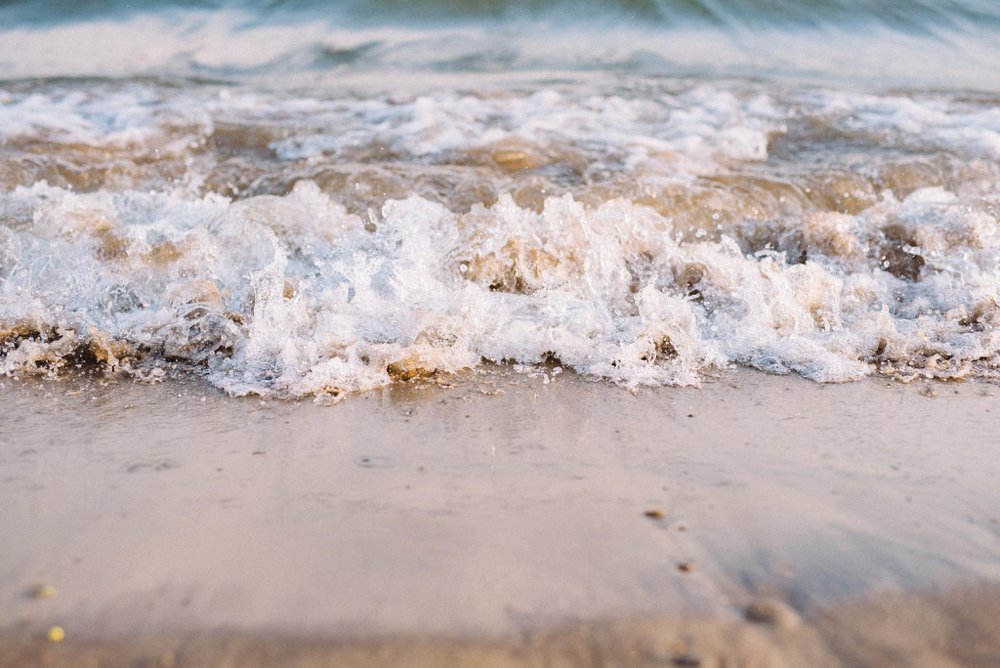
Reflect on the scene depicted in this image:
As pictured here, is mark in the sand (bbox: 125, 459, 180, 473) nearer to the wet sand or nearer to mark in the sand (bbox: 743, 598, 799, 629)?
the wet sand

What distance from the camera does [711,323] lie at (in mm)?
2518

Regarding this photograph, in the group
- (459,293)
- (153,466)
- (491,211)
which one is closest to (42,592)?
(153,466)

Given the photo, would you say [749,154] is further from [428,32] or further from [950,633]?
[428,32]

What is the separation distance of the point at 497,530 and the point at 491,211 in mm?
1770

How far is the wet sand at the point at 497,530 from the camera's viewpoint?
115 centimetres

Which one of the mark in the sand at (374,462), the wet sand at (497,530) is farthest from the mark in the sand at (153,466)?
the mark in the sand at (374,462)

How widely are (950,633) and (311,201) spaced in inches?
106

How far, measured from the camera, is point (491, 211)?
2.99 meters

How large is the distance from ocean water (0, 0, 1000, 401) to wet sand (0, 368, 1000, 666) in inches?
10.6

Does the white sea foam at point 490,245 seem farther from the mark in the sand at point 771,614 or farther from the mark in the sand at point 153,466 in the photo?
the mark in the sand at point 771,614

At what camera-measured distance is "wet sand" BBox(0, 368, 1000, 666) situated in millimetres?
1148

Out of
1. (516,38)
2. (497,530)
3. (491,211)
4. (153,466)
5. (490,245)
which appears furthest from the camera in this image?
(516,38)

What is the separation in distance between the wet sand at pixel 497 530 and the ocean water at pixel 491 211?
27cm

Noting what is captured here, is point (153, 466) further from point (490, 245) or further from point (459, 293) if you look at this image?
point (490, 245)
